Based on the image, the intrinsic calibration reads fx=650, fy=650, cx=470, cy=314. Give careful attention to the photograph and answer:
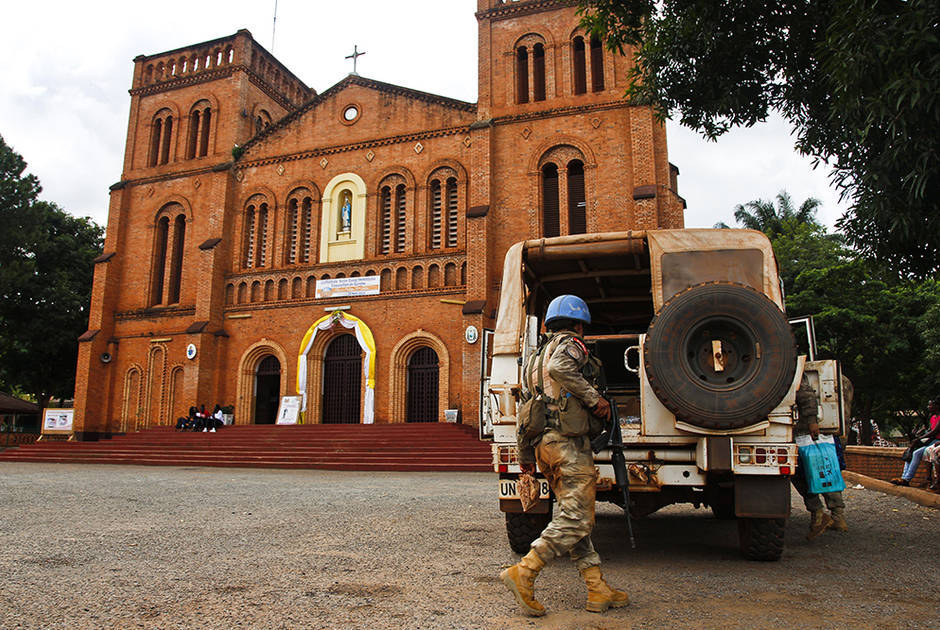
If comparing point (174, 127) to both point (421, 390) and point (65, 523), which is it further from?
point (65, 523)

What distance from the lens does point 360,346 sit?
23125mm

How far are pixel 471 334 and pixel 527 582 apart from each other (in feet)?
53.5

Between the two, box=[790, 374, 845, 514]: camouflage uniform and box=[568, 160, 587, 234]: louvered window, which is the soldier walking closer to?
box=[790, 374, 845, 514]: camouflage uniform

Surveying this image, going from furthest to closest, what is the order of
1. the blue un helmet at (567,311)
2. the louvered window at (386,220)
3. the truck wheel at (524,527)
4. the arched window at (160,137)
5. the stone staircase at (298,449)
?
the arched window at (160,137) < the louvered window at (386,220) < the stone staircase at (298,449) < the truck wheel at (524,527) < the blue un helmet at (567,311)

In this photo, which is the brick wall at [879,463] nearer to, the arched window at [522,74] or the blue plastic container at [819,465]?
the blue plastic container at [819,465]

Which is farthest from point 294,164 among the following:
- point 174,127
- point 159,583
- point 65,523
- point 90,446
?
point 159,583

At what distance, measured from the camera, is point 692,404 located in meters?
4.62

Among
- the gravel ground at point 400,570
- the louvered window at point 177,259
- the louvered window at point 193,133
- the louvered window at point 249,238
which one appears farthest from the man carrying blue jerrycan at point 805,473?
the louvered window at point 193,133

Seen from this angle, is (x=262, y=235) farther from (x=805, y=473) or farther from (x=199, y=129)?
(x=805, y=473)

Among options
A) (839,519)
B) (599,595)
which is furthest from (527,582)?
(839,519)

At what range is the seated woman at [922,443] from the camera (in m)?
9.82

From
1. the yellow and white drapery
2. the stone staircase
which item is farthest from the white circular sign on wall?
the yellow and white drapery

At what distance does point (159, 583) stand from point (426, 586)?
178cm

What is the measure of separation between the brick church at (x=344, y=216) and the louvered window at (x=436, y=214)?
0.24 ft
